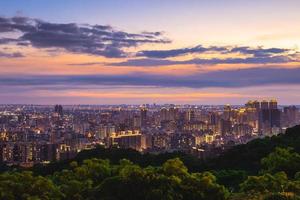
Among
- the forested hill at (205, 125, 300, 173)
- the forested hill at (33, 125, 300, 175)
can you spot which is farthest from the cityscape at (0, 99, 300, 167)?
the forested hill at (205, 125, 300, 173)

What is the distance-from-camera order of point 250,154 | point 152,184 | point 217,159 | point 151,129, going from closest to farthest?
point 152,184 < point 250,154 < point 217,159 < point 151,129

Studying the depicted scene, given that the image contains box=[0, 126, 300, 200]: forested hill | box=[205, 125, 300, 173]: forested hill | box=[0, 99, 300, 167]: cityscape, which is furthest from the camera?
box=[0, 99, 300, 167]: cityscape

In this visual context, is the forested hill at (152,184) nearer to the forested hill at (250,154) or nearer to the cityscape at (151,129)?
the forested hill at (250,154)

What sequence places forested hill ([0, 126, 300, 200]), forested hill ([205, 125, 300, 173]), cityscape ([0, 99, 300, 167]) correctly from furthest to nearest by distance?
cityscape ([0, 99, 300, 167]), forested hill ([205, 125, 300, 173]), forested hill ([0, 126, 300, 200])

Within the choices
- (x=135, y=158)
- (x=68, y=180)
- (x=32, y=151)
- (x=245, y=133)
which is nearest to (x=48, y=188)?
(x=68, y=180)

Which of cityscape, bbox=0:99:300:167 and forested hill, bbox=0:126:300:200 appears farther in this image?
cityscape, bbox=0:99:300:167

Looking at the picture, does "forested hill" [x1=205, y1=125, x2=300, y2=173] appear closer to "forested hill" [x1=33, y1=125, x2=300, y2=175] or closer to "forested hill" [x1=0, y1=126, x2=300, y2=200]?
"forested hill" [x1=33, y1=125, x2=300, y2=175]

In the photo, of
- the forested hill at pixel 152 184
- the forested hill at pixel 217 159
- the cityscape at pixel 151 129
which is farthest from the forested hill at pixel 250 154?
the cityscape at pixel 151 129

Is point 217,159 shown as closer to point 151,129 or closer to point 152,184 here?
point 152,184

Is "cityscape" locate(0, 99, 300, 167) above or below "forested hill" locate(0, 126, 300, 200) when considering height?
below

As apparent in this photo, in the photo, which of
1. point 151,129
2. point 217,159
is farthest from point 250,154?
point 151,129

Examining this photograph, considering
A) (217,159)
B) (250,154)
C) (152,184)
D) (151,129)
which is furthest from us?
(151,129)
